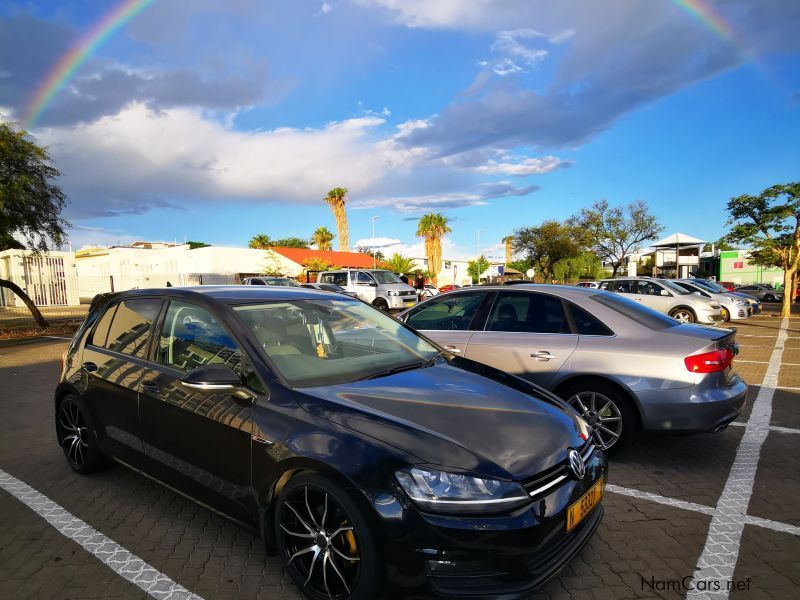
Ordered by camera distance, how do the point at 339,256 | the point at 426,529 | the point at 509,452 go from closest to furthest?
the point at 426,529 → the point at 509,452 → the point at 339,256

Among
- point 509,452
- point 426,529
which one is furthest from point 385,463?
point 509,452

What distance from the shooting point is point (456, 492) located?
2.00m

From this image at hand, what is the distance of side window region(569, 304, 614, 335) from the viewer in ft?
14.3

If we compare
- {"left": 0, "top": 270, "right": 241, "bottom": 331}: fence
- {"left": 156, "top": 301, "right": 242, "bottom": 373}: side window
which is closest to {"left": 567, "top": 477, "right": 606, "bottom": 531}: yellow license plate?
{"left": 156, "top": 301, "right": 242, "bottom": 373}: side window

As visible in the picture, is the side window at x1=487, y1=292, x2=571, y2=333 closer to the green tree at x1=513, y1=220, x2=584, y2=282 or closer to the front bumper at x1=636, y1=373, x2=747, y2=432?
the front bumper at x1=636, y1=373, x2=747, y2=432

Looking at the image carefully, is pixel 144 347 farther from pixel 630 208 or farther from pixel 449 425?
pixel 630 208

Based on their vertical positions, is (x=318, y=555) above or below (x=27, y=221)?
below

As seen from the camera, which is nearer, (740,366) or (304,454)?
(304,454)

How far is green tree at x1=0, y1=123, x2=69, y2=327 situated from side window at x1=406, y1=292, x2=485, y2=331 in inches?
575

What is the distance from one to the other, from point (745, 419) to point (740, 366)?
4092 millimetres

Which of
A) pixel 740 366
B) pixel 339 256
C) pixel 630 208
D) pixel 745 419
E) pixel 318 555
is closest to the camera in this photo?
pixel 318 555

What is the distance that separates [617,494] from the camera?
11.8 feet

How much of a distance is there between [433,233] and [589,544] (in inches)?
2256

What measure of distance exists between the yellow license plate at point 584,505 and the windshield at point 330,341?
123cm
